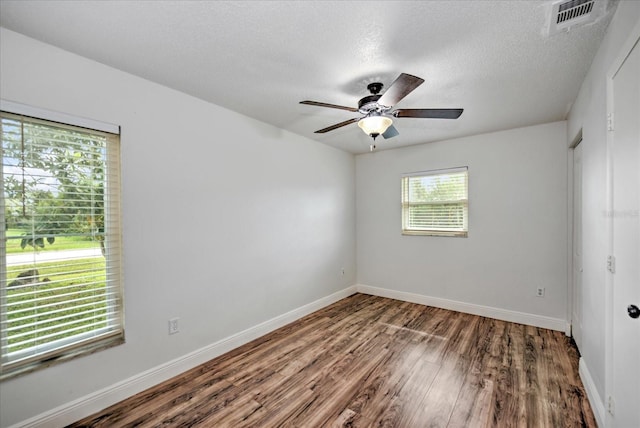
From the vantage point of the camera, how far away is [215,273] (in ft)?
8.95

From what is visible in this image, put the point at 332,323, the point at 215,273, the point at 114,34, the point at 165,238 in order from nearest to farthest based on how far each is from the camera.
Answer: the point at 114,34
the point at 165,238
the point at 215,273
the point at 332,323

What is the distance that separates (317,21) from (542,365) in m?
3.33

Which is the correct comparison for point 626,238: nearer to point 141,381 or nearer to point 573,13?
point 573,13

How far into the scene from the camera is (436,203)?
4.10 m

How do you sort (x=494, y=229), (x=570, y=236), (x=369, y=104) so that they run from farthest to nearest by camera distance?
(x=494, y=229) < (x=570, y=236) < (x=369, y=104)

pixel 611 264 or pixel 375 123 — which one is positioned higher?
pixel 375 123

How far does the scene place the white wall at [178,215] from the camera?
1.80 meters

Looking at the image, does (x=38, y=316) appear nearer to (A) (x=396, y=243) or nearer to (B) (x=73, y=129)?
(B) (x=73, y=129)

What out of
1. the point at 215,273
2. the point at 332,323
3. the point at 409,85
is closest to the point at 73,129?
the point at 215,273

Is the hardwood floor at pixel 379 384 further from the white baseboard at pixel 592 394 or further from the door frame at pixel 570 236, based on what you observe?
the door frame at pixel 570 236

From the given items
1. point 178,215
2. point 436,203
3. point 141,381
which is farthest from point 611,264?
point 141,381

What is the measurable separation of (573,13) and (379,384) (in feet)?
9.00

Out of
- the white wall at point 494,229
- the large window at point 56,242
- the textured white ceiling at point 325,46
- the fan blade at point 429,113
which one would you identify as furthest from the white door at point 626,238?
the large window at point 56,242

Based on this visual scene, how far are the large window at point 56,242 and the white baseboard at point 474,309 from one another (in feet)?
11.8
